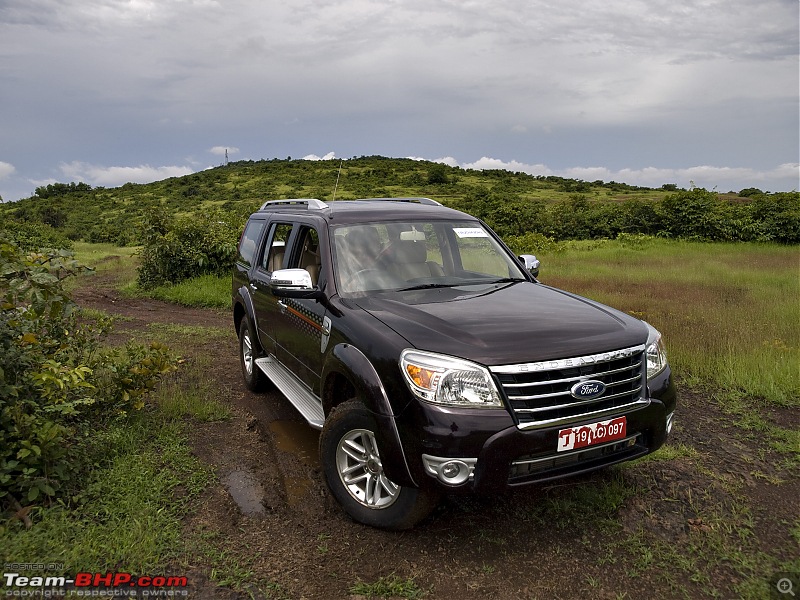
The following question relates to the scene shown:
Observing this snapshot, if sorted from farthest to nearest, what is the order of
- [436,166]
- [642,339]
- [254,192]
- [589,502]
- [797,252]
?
[436,166] < [254,192] < [797,252] < [589,502] < [642,339]

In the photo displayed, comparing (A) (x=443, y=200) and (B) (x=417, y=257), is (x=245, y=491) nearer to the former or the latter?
(B) (x=417, y=257)

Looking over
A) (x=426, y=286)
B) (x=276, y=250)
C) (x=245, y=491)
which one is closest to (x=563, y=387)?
(x=426, y=286)

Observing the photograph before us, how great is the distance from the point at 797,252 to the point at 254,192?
161ft

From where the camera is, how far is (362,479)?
3.52m

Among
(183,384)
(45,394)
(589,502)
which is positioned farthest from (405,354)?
(183,384)

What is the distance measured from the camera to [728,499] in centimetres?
383

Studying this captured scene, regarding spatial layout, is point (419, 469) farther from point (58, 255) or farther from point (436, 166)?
point (436, 166)

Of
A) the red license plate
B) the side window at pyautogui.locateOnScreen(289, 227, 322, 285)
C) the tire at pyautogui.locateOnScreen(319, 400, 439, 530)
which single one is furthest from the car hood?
the side window at pyautogui.locateOnScreen(289, 227, 322, 285)

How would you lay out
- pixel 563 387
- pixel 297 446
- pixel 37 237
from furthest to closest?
pixel 37 237 < pixel 297 446 < pixel 563 387

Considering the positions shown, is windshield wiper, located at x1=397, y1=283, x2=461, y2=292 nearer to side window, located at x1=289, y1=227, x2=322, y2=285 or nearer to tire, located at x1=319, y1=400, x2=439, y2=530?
side window, located at x1=289, y1=227, x2=322, y2=285

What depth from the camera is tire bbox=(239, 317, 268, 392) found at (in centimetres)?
598

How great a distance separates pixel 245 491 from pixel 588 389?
2.38 meters

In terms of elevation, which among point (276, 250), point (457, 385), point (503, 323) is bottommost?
point (457, 385)

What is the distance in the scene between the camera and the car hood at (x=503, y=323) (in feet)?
10.1
